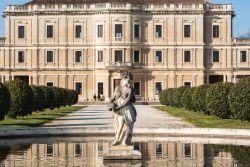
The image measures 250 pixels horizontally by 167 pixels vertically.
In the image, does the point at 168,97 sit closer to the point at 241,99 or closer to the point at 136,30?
the point at 136,30

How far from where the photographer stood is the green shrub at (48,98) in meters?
43.6

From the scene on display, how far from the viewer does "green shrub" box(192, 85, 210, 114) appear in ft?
125

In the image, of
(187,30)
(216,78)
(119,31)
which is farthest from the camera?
(216,78)

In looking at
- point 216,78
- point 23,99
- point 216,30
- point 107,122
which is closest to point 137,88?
point 216,78

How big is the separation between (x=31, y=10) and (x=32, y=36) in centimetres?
288

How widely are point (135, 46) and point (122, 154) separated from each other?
196ft

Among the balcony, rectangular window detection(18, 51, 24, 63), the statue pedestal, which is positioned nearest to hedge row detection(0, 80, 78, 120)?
the statue pedestal

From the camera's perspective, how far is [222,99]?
32.1 meters

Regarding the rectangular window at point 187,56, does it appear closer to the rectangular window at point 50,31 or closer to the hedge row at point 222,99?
the rectangular window at point 50,31

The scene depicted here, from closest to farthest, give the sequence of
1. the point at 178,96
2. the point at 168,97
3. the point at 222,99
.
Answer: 1. the point at 222,99
2. the point at 178,96
3. the point at 168,97

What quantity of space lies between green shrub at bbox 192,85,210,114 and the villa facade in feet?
111

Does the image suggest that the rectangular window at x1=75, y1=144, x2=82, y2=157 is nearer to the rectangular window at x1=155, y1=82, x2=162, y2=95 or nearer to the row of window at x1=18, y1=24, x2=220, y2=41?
the row of window at x1=18, y1=24, x2=220, y2=41

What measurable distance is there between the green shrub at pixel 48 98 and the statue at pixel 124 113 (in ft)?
91.7

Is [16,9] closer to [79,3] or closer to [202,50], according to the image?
[79,3]
